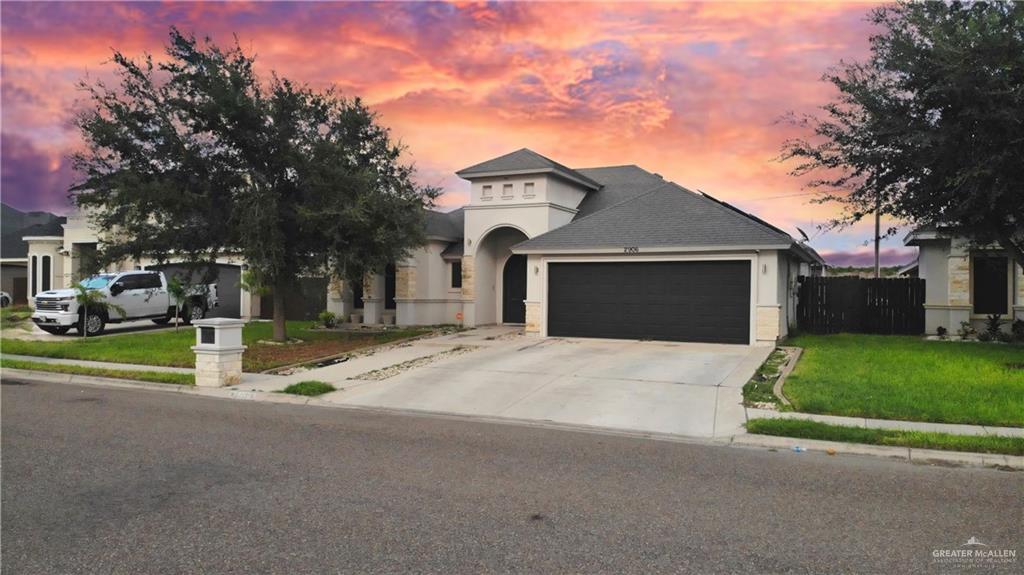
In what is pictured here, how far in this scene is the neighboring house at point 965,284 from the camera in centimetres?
2111

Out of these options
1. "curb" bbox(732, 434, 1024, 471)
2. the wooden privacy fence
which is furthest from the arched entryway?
"curb" bbox(732, 434, 1024, 471)

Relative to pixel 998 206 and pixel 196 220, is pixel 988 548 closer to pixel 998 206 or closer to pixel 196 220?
pixel 998 206

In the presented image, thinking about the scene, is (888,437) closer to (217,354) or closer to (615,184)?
(217,354)

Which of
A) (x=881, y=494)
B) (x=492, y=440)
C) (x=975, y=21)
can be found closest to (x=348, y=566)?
(x=492, y=440)

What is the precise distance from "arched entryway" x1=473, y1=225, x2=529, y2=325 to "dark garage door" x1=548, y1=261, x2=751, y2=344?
525cm

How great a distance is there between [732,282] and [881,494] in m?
13.3

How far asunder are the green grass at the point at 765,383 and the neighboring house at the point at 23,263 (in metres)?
35.6

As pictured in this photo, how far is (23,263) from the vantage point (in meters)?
40.6

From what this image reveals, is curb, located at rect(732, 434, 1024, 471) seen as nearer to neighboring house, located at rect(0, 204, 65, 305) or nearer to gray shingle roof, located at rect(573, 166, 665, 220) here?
gray shingle roof, located at rect(573, 166, 665, 220)

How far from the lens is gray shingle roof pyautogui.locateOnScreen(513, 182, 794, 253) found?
19.2 m

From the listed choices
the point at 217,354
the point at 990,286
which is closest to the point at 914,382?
the point at 990,286

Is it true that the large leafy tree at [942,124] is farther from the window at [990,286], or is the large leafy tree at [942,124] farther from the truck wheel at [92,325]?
the truck wheel at [92,325]

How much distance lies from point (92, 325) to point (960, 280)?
27.7 m

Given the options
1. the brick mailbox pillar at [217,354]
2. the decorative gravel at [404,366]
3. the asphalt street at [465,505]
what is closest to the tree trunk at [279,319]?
the decorative gravel at [404,366]
